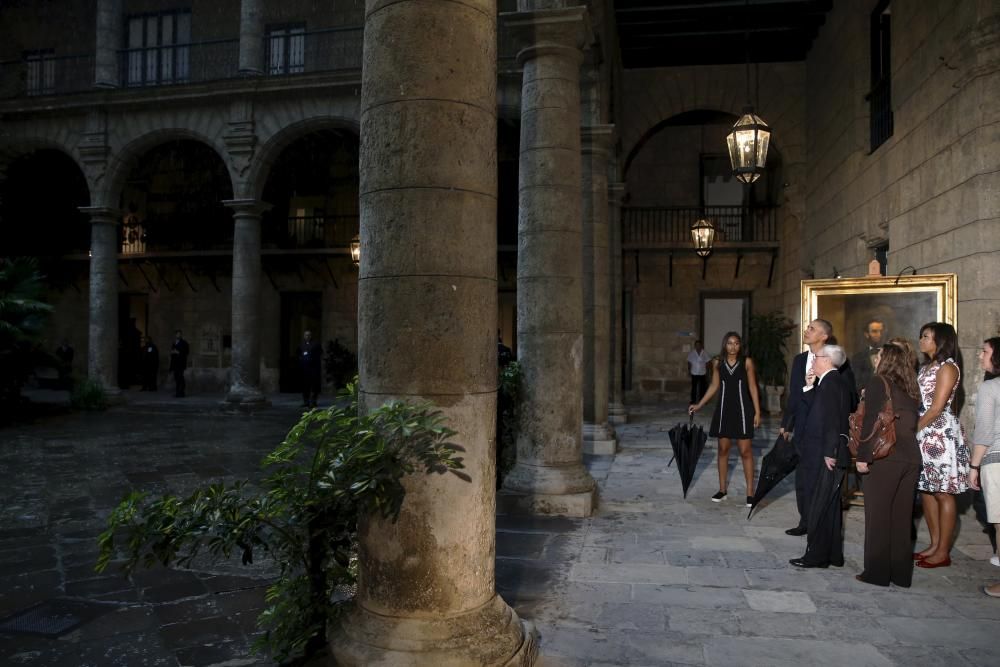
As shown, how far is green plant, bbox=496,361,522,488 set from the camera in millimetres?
6332

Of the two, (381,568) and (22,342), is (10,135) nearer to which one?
(22,342)

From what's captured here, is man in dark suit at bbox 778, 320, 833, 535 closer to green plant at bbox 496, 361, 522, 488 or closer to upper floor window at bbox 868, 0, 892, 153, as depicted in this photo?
green plant at bbox 496, 361, 522, 488

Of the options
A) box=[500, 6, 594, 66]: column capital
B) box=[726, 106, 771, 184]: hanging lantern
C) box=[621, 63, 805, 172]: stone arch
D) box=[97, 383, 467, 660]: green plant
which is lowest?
box=[97, 383, 467, 660]: green plant

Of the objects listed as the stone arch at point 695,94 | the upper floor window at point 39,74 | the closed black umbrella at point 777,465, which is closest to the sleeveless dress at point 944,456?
the closed black umbrella at point 777,465

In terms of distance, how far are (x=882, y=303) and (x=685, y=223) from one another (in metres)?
12.1

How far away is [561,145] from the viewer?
20.8ft

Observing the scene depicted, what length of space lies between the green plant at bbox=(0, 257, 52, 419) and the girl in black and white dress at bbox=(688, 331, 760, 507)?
1163 centimetres

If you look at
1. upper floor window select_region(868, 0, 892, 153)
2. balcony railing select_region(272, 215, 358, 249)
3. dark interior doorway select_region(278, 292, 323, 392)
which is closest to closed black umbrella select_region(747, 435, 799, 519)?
upper floor window select_region(868, 0, 892, 153)

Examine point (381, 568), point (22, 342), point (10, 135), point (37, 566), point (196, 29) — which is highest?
point (196, 29)

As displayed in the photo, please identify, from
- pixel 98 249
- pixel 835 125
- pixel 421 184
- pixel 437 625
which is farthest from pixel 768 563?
pixel 98 249

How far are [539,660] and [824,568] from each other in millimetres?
2428

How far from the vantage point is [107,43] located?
1577cm

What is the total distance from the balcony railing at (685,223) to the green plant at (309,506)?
16.1 metres

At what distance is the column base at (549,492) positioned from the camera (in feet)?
19.9
